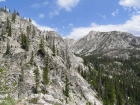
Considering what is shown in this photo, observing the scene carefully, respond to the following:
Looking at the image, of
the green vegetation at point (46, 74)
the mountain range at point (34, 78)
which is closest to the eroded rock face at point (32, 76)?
the mountain range at point (34, 78)

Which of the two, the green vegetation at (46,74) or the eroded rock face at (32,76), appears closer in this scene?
the eroded rock face at (32,76)

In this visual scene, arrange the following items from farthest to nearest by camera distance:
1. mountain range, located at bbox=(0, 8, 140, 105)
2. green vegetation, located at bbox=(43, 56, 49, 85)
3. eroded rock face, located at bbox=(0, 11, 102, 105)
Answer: green vegetation, located at bbox=(43, 56, 49, 85) → eroded rock face, located at bbox=(0, 11, 102, 105) → mountain range, located at bbox=(0, 8, 140, 105)

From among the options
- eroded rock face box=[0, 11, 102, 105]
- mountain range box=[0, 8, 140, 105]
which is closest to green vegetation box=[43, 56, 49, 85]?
mountain range box=[0, 8, 140, 105]

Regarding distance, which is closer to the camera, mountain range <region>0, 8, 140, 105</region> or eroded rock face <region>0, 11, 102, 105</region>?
mountain range <region>0, 8, 140, 105</region>

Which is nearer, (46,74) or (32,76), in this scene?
(32,76)

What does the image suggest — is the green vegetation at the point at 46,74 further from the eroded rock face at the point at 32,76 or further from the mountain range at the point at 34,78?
the eroded rock face at the point at 32,76

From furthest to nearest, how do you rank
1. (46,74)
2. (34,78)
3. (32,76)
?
(46,74) < (32,76) < (34,78)

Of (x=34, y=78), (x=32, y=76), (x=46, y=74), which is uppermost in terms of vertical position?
(x=46, y=74)

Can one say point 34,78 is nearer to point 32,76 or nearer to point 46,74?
point 32,76

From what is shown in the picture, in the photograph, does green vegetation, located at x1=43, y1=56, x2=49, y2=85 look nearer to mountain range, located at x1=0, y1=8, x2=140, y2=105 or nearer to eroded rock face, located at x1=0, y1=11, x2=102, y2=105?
mountain range, located at x1=0, y1=8, x2=140, y2=105

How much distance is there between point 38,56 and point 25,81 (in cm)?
2828

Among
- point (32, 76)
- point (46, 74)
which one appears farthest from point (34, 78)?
point (46, 74)

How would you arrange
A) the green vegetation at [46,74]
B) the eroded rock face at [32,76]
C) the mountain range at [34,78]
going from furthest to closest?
the green vegetation at [46,74]
the eroded rock face at [32,76]
the mountain range at [34,78]

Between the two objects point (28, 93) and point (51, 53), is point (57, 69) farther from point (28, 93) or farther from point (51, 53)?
point (28, 93)
